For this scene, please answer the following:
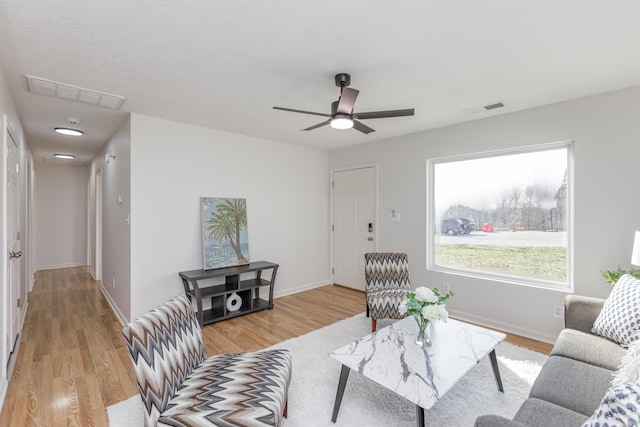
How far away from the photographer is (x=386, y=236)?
457 cm

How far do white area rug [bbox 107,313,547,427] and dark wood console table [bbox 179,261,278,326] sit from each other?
1351 millimetres

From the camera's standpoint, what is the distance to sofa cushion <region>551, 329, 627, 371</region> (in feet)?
6.01

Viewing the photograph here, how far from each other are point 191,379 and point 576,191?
367cm

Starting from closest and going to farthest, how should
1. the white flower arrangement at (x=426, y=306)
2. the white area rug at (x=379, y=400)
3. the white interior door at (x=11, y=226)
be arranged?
1. the white area rug at (x=379, y=400)
2. the white flower arrangement at (x=426, y=306)
3. the white interior door at (x=11, y=226)

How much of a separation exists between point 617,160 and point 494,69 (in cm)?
155

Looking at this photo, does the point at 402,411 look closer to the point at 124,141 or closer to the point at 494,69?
the point at 494,69

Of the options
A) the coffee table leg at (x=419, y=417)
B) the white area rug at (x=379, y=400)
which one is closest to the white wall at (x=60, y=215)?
the white area rug at (x=379, y=400)

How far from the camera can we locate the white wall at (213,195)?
134 inches

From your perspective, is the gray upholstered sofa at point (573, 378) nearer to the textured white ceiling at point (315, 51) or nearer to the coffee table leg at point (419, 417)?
the coffee table leg at point (419, 417)

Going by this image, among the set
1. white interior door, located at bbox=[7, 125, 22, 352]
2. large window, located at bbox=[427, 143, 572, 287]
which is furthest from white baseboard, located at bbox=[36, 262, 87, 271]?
large window, located at bbox=[427, 143, 572, 287]

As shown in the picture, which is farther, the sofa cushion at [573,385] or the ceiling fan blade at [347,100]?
the ceiling fan blade at [347,100]

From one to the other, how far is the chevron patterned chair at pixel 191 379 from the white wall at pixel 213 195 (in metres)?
1.88

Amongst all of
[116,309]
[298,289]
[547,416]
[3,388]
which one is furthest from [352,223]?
[3,388]

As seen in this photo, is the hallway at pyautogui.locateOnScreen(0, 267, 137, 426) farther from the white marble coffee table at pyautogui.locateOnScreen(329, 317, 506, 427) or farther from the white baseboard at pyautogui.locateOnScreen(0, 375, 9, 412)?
the white marble coffee table at pyautogui.locateOnScreen(329, 317, 506, 427)
